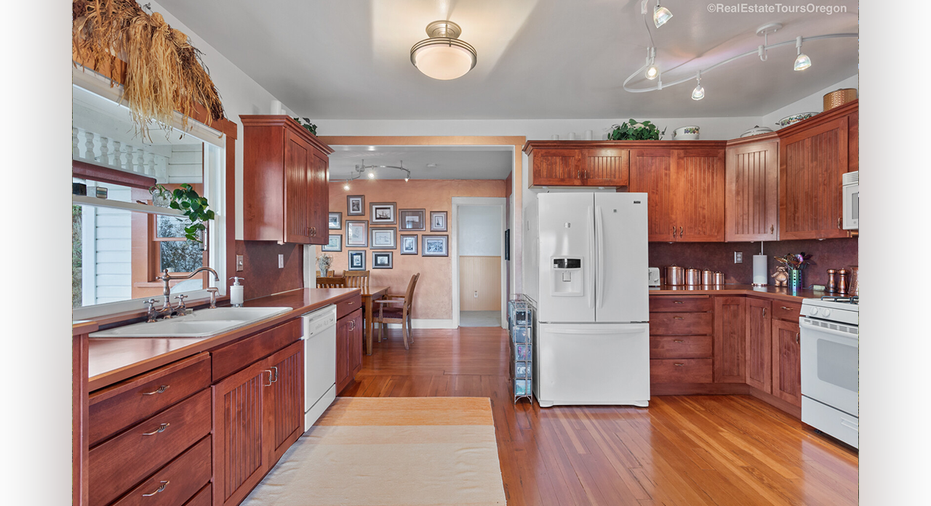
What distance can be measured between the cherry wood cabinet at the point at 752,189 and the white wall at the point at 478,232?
206 inches

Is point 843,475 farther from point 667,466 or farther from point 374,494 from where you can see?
point 374,494

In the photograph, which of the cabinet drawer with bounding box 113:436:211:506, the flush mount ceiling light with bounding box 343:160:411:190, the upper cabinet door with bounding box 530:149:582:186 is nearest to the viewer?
the cabinet drawer with bounding box 113:436:211:506

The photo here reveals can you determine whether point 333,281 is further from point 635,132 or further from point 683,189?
point 683,189

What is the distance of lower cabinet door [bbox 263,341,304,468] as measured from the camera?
2064 mm

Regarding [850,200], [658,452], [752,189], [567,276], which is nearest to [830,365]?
[850,200]

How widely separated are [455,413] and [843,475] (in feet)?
7.54

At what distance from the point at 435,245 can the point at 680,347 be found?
401 centimetres

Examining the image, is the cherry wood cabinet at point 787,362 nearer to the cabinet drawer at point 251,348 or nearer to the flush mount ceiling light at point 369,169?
the cabinet drawer at point 251,348

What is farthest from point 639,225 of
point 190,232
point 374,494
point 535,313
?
point 190,232

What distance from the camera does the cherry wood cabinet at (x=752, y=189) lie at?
3.38 meters

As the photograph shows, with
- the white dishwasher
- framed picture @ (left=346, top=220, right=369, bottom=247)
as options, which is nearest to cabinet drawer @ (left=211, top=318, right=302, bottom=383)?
the white dishwasher

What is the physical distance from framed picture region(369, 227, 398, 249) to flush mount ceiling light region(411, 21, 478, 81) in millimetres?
4229

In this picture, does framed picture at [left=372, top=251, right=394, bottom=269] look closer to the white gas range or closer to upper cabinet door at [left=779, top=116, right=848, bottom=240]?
upper cabinet door at [left=779, top=116, right=848, bottom=240]
